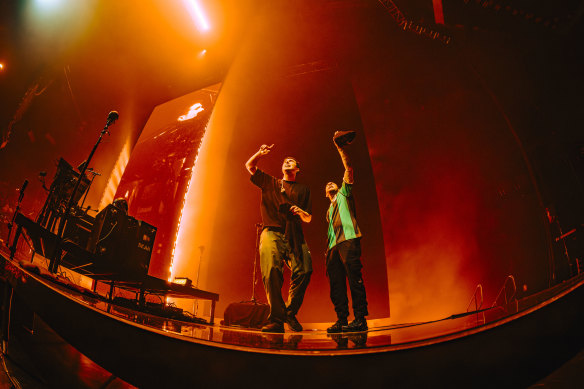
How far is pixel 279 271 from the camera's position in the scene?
1.78 metres

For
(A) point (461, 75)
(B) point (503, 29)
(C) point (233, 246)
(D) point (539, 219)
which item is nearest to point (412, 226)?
(D) point (539, 219)

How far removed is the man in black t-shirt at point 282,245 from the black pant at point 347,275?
Answer: 217mm

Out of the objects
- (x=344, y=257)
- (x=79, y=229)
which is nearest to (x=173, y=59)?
(x=79, y=229)

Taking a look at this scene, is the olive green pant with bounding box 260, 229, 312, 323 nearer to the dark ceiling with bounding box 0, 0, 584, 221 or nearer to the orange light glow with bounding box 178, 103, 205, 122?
the dark ceiling with bounding box 0, 0, 584, 221

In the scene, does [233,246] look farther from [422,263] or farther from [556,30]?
[556,30]

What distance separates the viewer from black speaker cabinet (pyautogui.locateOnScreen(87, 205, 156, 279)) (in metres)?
2.28

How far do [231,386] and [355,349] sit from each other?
1.61 feet

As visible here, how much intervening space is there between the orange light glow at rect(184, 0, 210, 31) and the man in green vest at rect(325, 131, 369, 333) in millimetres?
3371

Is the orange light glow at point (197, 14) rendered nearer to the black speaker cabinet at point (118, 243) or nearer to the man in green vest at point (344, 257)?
the black speaker cabinet at point (118, 243)

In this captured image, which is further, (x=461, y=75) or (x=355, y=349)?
(x=461, y=75)

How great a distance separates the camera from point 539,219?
7.30ft

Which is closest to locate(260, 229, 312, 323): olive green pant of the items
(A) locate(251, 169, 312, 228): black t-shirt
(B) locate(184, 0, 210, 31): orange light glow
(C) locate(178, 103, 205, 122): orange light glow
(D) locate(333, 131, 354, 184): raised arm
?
(A) locate(251, 169, 312, 228): black t-shirt

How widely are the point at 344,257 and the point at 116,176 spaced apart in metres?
5.06

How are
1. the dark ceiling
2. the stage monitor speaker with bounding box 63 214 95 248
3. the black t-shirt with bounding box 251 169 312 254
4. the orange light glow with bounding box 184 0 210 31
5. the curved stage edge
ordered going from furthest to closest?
the orange light glow with bounding box 184 0 210 31
the stage monitor speaker with bounding box 63 214 95 248
the black t-shirt with bounding box 251 169 312 254
the dark ceiling
the curved stage edge
